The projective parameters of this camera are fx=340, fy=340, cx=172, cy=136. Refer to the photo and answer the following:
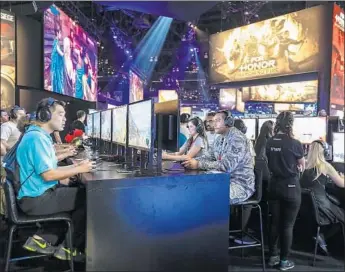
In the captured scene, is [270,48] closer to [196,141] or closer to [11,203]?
[196,141]

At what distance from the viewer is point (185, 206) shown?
6.71 ft

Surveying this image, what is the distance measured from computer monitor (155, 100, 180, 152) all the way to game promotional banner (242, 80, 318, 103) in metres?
6.37

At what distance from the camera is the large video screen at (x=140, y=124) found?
2.23 meters

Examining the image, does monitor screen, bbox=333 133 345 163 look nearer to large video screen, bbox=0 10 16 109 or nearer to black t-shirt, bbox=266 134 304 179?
black t-shirt, bbox=266 134 304 179

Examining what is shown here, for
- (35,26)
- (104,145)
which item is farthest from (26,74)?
(104,145)

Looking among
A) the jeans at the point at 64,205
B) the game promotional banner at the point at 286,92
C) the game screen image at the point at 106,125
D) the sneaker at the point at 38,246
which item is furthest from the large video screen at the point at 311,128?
the sneaker at the point at 38,246

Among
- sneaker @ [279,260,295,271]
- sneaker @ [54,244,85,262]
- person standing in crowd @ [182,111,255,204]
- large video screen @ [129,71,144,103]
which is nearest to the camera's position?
sneaker @ [54,244,85,262]

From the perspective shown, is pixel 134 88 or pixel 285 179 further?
pixel 134 88

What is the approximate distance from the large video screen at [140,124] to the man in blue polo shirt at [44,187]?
0.44 m

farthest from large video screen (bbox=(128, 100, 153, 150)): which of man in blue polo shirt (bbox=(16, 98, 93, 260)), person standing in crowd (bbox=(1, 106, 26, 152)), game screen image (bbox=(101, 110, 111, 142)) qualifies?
person standing in crowd (bbox=(1, 106, 26, 152))

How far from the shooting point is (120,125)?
306 cm

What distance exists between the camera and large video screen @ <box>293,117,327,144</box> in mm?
4664

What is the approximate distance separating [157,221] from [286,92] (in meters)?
7.66

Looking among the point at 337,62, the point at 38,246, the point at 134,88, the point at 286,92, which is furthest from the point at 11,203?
the point at 134,88
